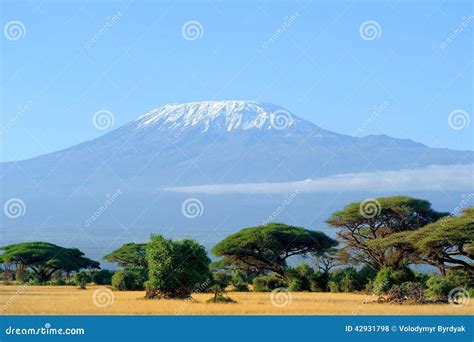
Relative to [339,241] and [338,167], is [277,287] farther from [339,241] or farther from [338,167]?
[338,167]

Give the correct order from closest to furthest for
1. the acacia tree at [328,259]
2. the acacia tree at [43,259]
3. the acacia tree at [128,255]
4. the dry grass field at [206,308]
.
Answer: the dry grass field at [206,308] < the acacia tree at [328,259] < the acacia tree at [43,259] < the acacia tree at [128,255]

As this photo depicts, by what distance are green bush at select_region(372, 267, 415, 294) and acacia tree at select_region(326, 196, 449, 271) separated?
7740 mm

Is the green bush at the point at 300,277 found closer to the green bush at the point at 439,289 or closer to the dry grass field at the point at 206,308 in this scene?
the green bush at the point at 439,289

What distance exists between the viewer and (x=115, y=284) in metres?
40.5

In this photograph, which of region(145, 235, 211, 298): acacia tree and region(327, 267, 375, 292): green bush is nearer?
region(145, 235, 211, 298): acacia tree

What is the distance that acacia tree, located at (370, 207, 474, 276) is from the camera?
37.2 metres

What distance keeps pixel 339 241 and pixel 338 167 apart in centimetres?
14625

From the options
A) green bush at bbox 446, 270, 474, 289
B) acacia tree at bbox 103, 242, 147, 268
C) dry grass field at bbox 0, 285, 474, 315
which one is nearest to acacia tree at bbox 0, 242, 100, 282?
acacia tree at bbox 103, 242, 147, 268

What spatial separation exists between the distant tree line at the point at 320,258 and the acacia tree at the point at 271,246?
0.06m

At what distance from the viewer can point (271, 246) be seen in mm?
46844

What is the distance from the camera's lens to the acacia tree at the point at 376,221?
47.2m

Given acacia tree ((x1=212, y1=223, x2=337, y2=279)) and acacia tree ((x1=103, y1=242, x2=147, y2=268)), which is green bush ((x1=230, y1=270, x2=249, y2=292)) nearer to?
acacia tree ((x1=212, y1=223, x2=337, y2=279))

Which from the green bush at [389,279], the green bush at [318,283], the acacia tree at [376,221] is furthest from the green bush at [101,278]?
the green bush at [389,279]

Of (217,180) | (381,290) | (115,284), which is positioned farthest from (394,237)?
(217,180)
